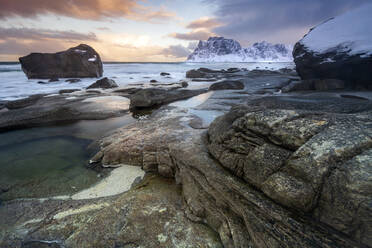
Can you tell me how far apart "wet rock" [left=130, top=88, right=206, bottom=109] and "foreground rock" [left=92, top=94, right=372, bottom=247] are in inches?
270

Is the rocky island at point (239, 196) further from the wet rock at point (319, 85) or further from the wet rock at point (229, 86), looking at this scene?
the wet rock at point (229, 86)

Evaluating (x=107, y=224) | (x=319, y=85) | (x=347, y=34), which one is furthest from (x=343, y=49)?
(x=107, y=224)

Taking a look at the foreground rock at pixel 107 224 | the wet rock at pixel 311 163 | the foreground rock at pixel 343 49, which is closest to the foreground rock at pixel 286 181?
the wet rock at pixel 311 163

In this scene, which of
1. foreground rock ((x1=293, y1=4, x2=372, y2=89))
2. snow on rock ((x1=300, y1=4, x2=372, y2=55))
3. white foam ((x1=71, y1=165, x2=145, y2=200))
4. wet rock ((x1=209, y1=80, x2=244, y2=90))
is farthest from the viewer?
wet rock ((x1=209, y1=80, x2=244, y2=90))

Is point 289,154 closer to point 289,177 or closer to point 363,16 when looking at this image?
point 289,177

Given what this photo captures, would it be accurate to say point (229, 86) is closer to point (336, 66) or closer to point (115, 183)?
point (336, 66)

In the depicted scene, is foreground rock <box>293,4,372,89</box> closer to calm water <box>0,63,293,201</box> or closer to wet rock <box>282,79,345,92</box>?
wet rock <box>282,79,345,92</box>

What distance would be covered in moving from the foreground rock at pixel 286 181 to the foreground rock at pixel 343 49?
643 cm

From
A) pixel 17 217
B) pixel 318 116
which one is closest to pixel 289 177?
pixel 318 116

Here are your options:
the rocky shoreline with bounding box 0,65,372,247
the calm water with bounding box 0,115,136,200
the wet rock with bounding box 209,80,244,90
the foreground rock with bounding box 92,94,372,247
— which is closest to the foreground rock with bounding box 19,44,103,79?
the wet rock with bounding box 209,80,244,90

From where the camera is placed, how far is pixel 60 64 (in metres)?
28.8

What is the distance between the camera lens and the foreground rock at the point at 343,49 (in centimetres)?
708

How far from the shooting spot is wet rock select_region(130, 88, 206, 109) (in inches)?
367

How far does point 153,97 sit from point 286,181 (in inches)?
343
